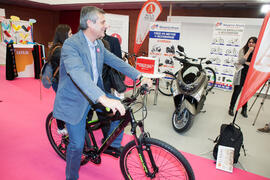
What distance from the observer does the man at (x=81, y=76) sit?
1.16 metres

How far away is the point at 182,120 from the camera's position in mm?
2857

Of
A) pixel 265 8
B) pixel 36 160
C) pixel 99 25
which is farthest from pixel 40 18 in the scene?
pixel 99 25

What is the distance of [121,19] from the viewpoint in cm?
681

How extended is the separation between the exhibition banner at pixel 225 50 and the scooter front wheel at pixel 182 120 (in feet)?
11.8

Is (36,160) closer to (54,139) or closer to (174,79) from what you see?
(54,139)

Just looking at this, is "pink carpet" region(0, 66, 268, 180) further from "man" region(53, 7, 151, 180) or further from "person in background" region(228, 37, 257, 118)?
"person in background" region(228, 37, 257, 118)

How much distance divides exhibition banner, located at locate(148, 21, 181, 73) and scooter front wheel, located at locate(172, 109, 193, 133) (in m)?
2.68

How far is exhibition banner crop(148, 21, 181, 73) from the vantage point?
5207mm

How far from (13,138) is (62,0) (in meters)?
7.49

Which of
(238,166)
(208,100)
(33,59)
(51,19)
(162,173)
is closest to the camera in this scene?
(162,173)

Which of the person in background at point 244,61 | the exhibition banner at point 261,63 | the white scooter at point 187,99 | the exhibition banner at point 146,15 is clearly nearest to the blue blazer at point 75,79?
the exhibition banner at point 261,63

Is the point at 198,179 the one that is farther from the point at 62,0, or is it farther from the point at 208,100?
the point at 62,0

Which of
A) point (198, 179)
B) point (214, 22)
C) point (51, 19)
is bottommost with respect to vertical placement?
point (198, 179)

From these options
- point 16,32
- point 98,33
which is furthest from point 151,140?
point 16,32
